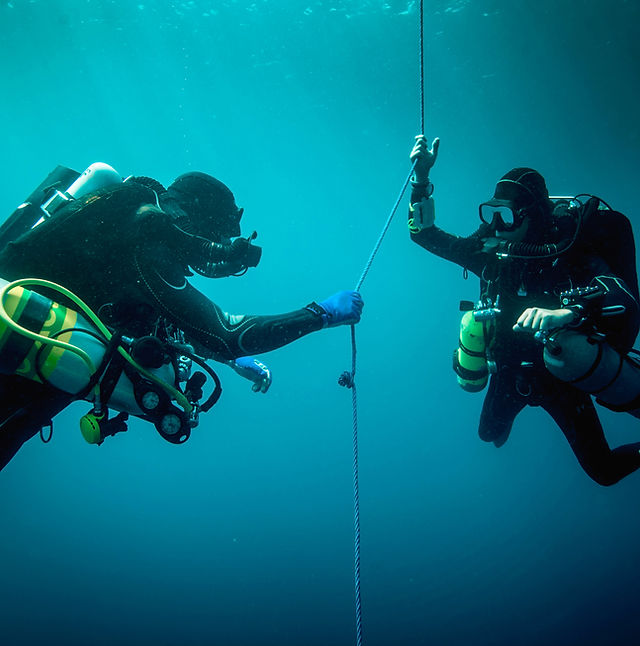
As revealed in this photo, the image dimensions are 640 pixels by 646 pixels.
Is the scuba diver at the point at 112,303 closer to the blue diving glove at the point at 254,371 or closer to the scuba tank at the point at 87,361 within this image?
the scuba tank at the point at 87,361

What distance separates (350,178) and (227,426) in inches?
1196

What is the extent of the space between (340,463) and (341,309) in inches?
1168

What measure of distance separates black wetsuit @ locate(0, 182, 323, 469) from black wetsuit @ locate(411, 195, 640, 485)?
2.63 meters

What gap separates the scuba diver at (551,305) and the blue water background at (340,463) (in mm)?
10692

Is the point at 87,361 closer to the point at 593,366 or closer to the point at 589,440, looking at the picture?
the point at 593,366

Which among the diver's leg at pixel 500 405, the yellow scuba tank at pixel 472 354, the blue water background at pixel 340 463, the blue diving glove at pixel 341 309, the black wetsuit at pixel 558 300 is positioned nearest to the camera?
the blue diving glove at pixel 341 309

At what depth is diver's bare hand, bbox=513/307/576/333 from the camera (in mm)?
2787

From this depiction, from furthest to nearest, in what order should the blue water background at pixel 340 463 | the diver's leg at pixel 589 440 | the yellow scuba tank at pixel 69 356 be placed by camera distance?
the blue water background at pixel 340 463
the diver's leg at pixel 589 440
the yellow scuba tank at pixel 69 356

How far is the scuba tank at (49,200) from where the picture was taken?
260cm

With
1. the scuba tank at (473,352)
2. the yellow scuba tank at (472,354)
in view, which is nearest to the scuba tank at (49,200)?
the scuba tank at (473,352)

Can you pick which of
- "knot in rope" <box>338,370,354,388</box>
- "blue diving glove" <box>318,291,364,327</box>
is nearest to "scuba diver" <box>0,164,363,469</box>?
"blue diving glove" <box>318,291,364,327</box>

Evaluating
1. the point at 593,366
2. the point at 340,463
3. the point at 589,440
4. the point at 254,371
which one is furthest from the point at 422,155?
the point at 340,463

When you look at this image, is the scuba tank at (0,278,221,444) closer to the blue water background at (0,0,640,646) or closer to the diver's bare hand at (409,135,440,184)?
the diver's bare hand at (409,135,440,184)

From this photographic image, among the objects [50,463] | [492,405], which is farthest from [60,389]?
[50,463]
